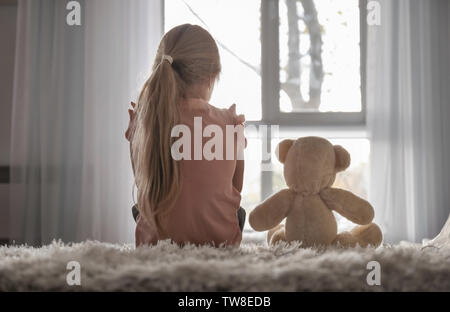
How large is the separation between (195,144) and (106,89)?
45.7 inches

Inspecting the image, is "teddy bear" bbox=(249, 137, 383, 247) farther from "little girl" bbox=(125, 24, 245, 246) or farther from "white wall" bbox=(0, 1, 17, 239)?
"white wall" bbox=(0, 1, 17, 239)

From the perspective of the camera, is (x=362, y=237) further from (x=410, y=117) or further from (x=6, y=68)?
(x=6, y=68)

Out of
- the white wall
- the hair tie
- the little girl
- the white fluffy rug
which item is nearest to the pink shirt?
the little girl

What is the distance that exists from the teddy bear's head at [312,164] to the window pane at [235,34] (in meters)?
1.06

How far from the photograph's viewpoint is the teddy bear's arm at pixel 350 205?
1.34 meters

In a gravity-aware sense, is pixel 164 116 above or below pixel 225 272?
above

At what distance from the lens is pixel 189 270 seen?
2.93 ft

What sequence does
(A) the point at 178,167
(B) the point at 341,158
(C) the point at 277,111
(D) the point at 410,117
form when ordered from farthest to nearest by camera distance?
(C) the point at 277,111, (D) the point at 410,117, (B) the point at 341,158, (A) the point at 178,167

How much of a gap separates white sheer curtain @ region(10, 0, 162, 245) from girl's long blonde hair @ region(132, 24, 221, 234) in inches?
37.7

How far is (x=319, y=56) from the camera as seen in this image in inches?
97.3

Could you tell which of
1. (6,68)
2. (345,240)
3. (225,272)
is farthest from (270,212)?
(6,68)

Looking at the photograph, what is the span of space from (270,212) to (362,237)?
264 millimetres
